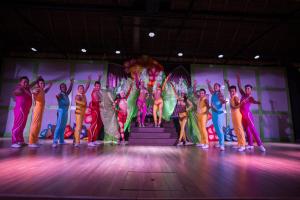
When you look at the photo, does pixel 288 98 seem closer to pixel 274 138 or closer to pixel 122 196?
pixel 274 138

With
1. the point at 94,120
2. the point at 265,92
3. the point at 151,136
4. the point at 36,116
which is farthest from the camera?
the point at 265,92

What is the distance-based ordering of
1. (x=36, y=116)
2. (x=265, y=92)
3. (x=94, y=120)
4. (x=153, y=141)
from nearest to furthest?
1. (x=36, y=116)
2. (x=94, y=120)
3. (x=153, y=141)
4. (x=265, y=92)

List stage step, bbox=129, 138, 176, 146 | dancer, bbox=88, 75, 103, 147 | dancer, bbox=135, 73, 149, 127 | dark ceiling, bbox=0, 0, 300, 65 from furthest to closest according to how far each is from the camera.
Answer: dancer, bbox=135, 73, 149, 127 → stage step, bbox=129, 138, 176, 146 → dark ceiling, bbox=0, 0, 300, 65 → dancer, bbox=88, 75, 103, 147

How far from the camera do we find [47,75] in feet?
29.3

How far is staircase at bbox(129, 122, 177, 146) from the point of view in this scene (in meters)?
6.03

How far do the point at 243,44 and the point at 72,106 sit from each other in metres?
7.90

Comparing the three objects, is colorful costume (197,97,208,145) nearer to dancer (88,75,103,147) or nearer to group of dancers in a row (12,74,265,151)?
group of dancers in a row (12,74,265,151)

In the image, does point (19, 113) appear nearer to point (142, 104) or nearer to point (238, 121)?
point (142, 104)

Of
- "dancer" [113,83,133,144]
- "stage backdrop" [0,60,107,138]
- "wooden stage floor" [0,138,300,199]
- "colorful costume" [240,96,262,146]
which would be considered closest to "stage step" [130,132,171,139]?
"dancer" [113,83,133,144]

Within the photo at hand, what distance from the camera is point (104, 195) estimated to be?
1.39m

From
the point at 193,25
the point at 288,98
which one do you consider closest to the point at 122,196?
the point at 193,25

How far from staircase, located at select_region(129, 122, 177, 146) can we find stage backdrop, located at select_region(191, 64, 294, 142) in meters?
3.95

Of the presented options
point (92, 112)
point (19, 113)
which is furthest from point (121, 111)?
point (19, 113)

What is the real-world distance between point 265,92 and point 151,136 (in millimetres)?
6624
